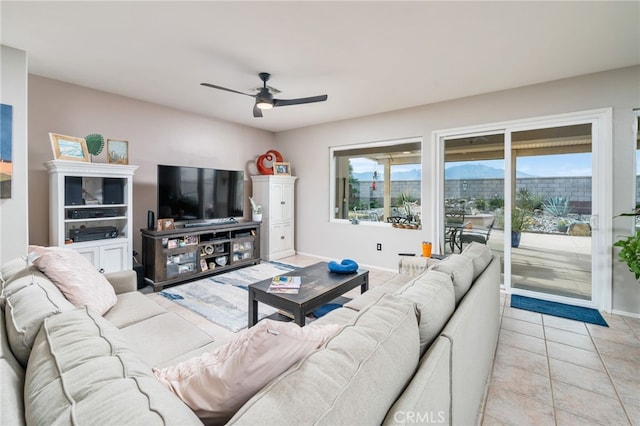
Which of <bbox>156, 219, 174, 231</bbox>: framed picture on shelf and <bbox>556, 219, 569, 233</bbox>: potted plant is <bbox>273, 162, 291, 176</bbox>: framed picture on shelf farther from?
<bbox>556, 219, 569, 233</bbox>: potted plant

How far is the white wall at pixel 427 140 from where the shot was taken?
2.90 m

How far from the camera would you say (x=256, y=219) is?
→ 5.04m

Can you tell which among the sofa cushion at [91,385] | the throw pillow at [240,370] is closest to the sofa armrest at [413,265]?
the throw pillow at [240,370]

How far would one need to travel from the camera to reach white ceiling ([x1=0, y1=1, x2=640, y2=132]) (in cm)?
203

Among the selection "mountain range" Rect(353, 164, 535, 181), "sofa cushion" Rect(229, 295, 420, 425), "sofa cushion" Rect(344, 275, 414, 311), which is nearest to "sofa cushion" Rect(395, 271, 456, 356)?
"sofa cushion" Rect(229, 295, 420, 425)

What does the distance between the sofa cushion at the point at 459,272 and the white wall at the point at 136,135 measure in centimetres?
404

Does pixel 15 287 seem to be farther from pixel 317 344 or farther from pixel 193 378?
pixel 317 344

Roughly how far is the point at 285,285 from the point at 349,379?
1.74 meters

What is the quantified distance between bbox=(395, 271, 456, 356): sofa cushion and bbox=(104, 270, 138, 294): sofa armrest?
2075 millimetres

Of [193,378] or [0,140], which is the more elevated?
A: [0,140]

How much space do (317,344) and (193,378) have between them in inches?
13.7

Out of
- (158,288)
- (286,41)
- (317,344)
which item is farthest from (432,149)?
(158,288)

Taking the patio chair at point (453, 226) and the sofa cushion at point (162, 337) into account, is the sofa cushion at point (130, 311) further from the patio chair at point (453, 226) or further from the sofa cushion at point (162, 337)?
the patio chair at point (453, 226)

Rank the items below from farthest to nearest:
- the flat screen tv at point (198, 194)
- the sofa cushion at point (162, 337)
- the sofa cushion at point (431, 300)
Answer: the flat screen tv at point (198, 194) → the sofa cushion at point (162, 337) → the sofa cushion at point (431, 300)
